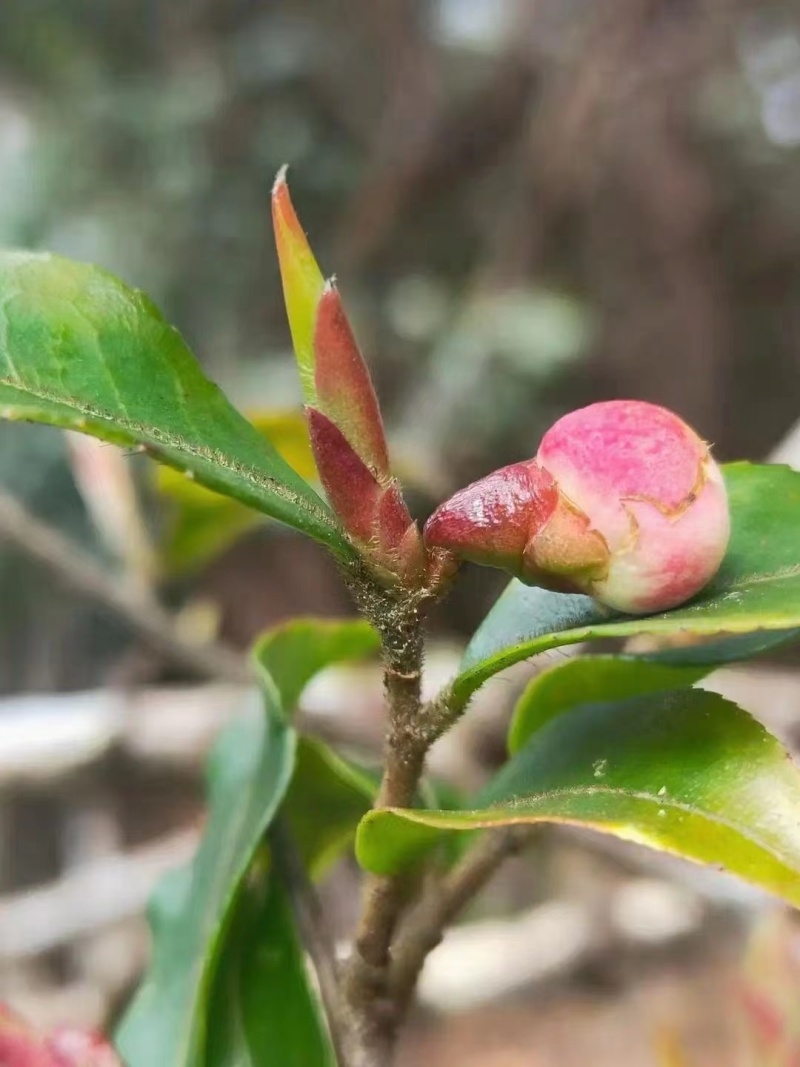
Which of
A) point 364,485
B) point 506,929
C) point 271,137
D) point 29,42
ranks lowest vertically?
point 506,929

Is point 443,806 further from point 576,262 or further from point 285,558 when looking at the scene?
point 576,262

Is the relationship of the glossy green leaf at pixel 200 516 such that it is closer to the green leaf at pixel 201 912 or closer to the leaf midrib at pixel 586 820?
the green leaf at pixel 201 912

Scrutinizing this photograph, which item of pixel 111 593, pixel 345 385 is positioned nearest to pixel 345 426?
pixel 345 385

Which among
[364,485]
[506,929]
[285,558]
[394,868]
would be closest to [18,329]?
[364,485]

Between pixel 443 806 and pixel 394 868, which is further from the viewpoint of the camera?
pixel 443 806

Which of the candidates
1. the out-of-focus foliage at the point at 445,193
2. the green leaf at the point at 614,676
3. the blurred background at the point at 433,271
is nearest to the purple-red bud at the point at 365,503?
the green leaf at the point at 614,676

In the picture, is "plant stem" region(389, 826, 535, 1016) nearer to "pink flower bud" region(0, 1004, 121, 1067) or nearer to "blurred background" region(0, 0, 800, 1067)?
"pink flower bud" region(0, 1004, 121, 1067)
